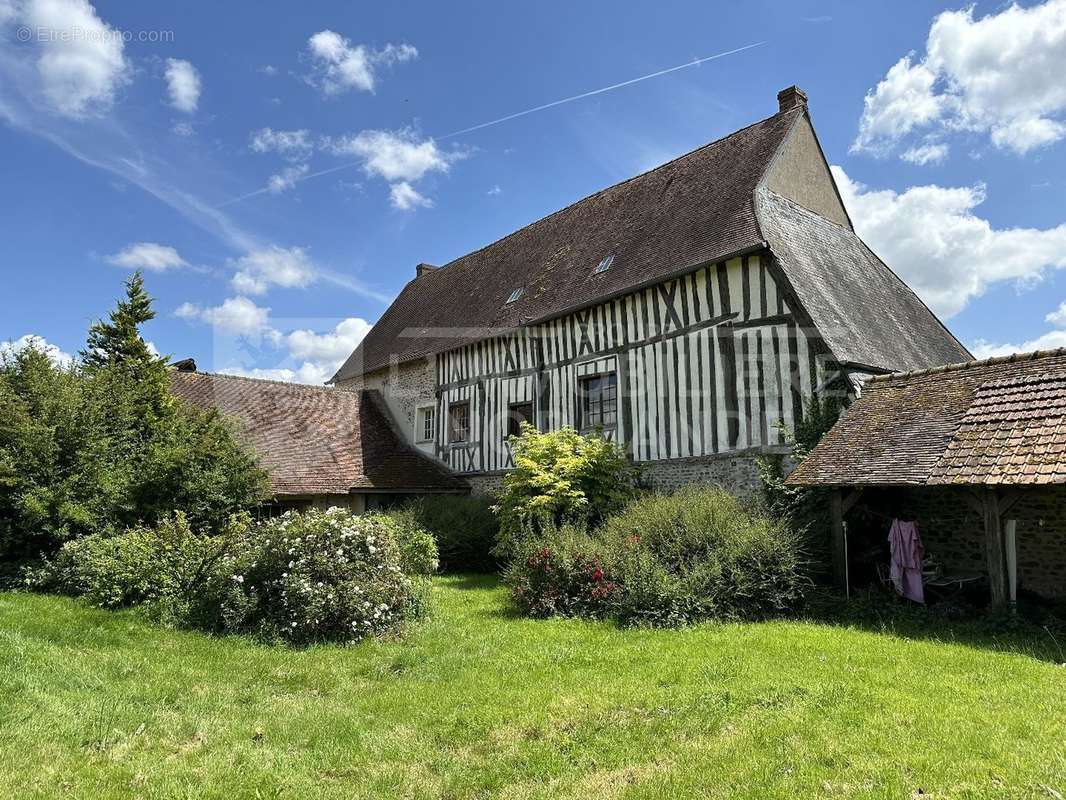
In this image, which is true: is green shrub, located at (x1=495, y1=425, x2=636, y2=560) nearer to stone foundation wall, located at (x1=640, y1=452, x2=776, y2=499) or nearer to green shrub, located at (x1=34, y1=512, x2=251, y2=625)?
stone foundation wall, located at (x1=640, y1=452, x2=776, y2=499)

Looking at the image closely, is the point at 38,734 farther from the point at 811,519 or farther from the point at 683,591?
the point at 811,519

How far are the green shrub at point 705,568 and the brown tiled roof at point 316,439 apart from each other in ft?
24.4

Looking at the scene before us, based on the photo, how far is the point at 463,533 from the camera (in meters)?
12.8

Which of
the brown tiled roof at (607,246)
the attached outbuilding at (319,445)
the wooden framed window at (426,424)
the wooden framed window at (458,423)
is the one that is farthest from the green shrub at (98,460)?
the brown tiled roof at (607,246)

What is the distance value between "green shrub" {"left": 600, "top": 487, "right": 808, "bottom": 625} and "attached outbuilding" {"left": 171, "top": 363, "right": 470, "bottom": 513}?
7.44 m

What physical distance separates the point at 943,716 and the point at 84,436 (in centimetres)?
1011

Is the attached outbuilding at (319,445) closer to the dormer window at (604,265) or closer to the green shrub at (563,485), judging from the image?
the green shrub at (563,485)

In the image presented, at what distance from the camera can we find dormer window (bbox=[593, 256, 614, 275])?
1336 cm

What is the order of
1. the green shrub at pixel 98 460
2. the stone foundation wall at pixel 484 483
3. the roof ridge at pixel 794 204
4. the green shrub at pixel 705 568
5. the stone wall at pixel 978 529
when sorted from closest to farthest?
the green shrub at pixel 705 568
the stone wall at pixel 978 529
the green shrub at pixel 98 460
the roof ridge at pixel 794 204
the stone foundation wall at pixel 484 483

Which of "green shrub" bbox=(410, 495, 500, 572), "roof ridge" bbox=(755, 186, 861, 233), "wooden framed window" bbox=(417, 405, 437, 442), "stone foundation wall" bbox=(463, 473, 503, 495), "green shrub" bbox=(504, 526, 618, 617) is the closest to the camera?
"green shrub" bbox=(504, 526, 618, 617)

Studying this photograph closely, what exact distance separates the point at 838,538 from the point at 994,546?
165cm

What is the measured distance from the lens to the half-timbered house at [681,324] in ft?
33.4

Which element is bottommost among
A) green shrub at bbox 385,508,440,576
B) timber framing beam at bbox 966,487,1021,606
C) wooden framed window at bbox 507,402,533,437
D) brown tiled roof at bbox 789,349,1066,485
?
green shrub at bbox 385,508,440,576

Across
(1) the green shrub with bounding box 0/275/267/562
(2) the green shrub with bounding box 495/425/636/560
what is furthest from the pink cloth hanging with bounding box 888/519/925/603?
(1) the green shrub with bounding box 0/275/267/562
